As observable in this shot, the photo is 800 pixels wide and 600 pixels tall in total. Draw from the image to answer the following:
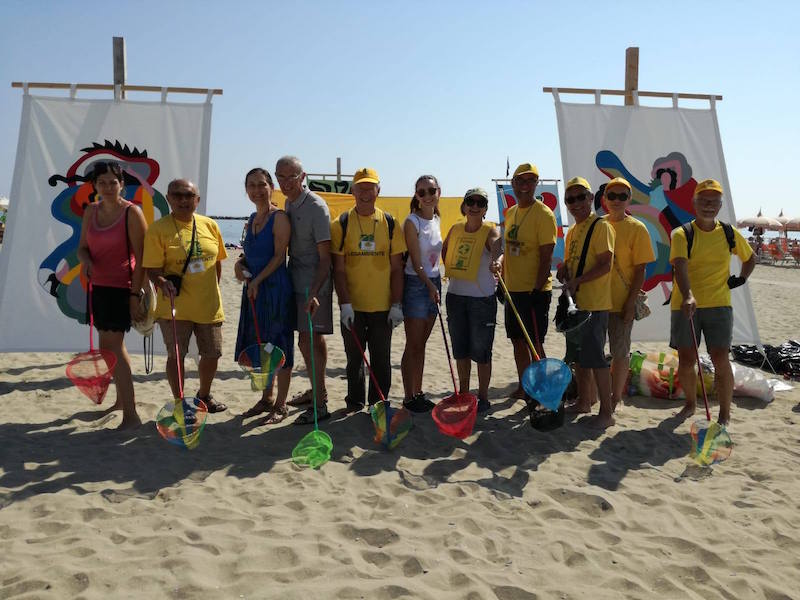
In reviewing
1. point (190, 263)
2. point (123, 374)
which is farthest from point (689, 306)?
point (123, 374)

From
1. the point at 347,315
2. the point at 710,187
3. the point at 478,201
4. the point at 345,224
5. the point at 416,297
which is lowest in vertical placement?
the point at 347,315

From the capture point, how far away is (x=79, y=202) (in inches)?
217

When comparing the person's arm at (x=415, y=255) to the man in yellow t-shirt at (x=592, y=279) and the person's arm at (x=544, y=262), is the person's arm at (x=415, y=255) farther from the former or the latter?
the man in yellow t-shirt at (x=592, y=279)

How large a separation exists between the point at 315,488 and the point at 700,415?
307 cm

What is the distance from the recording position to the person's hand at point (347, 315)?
13.2 feet

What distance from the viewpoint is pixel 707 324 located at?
13.9ft

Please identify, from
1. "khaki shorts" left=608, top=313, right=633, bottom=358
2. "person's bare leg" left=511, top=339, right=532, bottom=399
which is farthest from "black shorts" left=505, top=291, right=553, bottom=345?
"khaki shorts" left=608, top=313, right=633, bottom=358

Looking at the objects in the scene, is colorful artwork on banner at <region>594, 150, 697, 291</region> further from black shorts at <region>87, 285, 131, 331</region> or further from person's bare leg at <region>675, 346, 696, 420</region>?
black shorts at <region>87, 285, 131, 331</region>

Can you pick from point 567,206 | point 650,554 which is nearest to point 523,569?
point 650,554

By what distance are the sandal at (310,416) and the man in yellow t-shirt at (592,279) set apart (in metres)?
1.80

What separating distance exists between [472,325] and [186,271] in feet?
6.39

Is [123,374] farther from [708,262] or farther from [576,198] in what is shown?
[708,262]

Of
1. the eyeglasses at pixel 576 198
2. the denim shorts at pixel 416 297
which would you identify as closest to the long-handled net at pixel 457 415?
the denim shorts at pixel 416 297

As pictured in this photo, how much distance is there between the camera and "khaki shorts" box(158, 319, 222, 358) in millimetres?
4172
